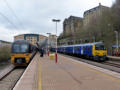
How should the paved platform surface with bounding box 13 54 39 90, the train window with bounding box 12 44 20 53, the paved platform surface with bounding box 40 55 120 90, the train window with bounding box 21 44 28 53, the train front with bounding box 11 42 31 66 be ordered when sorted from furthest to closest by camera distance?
the train window with bounding box 21 44 28 53
the train window with bounding box 12 44 20 53
the train front with bounding box 11 42 31 66
the paved platform surface with bounding box 13 54 39 90
the paved platform surface with bounding box 40 55 120 90

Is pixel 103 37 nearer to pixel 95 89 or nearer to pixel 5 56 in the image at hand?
pixel 5 56

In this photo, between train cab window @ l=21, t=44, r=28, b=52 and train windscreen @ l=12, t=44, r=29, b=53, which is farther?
train cab window @ l=21, t=44, r=28, b=52

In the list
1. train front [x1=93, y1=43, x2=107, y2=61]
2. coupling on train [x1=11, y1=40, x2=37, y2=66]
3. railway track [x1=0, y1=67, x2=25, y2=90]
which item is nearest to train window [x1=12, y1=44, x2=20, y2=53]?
coupling on train [x1=11, y1=40, x2=37, y2=66]

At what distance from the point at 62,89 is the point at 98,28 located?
25848 mm

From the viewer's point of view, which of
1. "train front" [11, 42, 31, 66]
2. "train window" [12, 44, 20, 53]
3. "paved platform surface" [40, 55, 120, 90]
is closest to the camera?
"paved platform surface" [40, 55, 120, 90]

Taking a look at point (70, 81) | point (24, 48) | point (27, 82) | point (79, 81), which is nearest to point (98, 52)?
point (24, 48)

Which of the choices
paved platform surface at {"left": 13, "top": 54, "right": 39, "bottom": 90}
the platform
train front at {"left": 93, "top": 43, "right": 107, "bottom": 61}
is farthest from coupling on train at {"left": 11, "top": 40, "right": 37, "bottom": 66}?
train front at {"left": 93, "top": 43, "right": 107, "bottom": 61}

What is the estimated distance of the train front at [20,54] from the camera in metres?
13.3

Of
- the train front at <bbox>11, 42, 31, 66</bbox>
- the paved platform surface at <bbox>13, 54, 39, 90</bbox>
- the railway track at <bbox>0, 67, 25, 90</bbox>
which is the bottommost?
the railway track at <bbox>0, 67, 25, 90</bbox>

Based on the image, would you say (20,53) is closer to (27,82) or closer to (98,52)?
(27,82)

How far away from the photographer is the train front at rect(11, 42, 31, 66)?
524 inches

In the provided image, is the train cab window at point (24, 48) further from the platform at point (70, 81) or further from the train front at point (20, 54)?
the platform at point (70, 81)

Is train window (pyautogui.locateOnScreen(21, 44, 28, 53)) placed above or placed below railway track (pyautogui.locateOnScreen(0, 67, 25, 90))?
above

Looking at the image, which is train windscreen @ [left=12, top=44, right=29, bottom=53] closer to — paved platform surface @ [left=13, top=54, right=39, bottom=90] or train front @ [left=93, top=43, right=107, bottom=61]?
paved platform surface @ [left=13, top=54, right=39, bottom=90]
